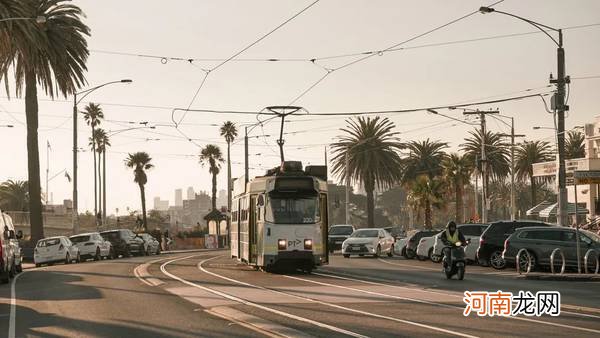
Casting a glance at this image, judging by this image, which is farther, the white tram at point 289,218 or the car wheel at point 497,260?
the car wheel at point 497,260

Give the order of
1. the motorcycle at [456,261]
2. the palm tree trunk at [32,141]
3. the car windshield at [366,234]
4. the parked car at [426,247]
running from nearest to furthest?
1. the motorcycle at [456,261]
2. the parked car at [426,247]
3. the car windshield at [366,234]
4. the palm tree trunk at [32,141]

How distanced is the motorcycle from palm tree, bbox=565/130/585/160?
70990 millimetres

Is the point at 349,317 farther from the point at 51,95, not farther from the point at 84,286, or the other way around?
the point at 51,95

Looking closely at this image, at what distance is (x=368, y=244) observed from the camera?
153 ft

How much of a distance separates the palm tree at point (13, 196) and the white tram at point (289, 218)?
10280cm

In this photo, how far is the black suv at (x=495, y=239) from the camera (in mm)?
33500

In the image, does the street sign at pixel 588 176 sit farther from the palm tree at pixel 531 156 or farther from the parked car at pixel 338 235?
the palm tree at pixel 531 156

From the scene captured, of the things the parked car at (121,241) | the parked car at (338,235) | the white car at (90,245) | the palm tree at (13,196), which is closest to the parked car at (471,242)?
the parked car at (338,235)

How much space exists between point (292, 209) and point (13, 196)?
105705mm

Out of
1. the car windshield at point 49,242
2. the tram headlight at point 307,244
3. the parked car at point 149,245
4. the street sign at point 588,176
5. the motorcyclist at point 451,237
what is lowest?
the parked car at point 149,245

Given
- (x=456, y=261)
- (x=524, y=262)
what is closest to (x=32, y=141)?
(x=524, y=262)

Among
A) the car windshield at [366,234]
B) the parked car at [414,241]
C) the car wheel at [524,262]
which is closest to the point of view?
the car wheel at [524,262]

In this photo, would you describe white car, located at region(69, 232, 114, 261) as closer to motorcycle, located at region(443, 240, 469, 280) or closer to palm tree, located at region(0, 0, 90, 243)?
palm tree, located at region(0, 0, 90, 243)

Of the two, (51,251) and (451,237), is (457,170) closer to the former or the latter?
(51,251)
